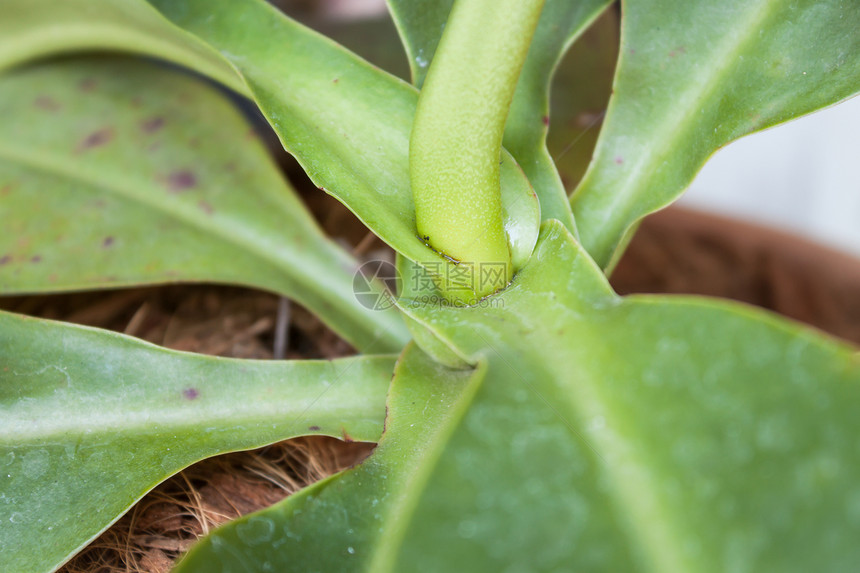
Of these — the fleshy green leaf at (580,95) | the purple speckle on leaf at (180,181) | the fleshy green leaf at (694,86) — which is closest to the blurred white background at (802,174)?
the fleshy green leaf at (580,95)

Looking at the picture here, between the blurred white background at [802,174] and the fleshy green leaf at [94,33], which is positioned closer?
the fleshy green leaf at [94,33]

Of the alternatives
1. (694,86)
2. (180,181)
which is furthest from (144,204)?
(694,86)

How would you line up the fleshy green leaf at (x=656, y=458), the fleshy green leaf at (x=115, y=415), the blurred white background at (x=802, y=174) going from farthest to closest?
the blurred white background at (x=802, y=174) → the fleshy green leaf at (x=115, y=415) → the fleshy green leaf at (x=656, y=458)

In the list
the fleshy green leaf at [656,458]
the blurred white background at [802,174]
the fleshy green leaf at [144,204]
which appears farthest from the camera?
the blurred white background at [802,174]

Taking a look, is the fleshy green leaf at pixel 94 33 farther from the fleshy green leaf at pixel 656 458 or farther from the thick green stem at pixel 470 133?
the fleshy green leaf at pixel 656 458

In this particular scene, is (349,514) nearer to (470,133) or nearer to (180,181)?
(470,133)

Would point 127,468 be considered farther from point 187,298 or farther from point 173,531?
point 187,298
